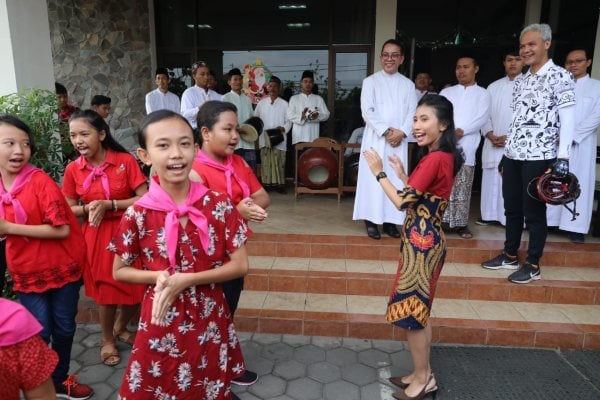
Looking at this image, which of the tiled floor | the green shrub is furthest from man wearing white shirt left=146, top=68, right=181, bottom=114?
the green shrub

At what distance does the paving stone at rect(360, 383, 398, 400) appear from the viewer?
8.67 ft

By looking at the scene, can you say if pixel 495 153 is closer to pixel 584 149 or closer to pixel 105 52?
pixel 584 149

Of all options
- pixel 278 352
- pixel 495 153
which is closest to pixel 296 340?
pixel 278 352

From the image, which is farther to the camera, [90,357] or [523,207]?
[523,207]

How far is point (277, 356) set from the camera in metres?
3.09

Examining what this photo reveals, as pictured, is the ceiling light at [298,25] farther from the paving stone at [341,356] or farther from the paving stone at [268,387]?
the paving stone at [268,387]

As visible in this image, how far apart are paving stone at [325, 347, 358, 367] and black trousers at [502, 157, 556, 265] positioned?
71.5 inches

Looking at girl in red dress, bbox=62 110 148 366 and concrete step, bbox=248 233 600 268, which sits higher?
girl in red dress, bbox=62 110 148 366

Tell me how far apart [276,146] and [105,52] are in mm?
3234

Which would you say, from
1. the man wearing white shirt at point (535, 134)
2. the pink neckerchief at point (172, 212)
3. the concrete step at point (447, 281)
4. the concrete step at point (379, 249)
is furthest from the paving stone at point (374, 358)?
the pink neckerchief at point (172, 212)

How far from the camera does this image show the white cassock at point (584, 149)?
14.2ft

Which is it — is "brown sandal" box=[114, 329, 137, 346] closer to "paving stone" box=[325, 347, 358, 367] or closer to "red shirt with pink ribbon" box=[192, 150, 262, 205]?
"paving stone" box=[325, 347, 358, 367]

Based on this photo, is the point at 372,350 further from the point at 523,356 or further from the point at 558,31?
the point at 558,31

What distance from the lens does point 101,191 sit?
9.00ft
